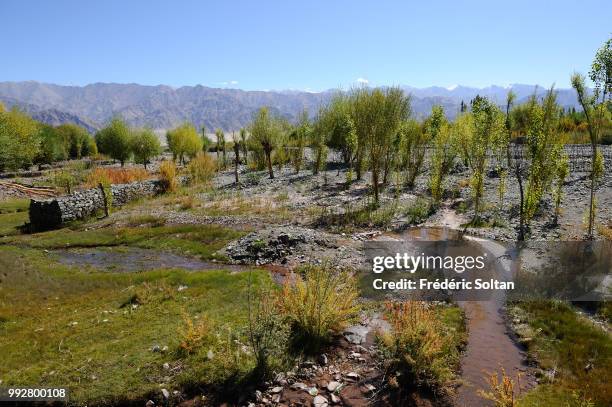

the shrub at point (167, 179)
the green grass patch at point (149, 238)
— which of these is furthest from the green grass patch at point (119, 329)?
the shrub at point (167, 179)

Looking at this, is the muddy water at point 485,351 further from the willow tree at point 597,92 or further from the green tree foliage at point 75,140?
the green tree foliage at point 75,140

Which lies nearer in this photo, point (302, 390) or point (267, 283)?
point (302, 390)

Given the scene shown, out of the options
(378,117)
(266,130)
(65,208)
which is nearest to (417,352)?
(378,117)

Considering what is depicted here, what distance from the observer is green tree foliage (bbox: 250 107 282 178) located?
42.1m

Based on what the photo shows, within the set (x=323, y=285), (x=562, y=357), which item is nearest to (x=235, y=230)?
(x=323, y=285)

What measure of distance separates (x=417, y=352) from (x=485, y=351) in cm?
261

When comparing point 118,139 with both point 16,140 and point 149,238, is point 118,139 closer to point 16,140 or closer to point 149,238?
point 16,140

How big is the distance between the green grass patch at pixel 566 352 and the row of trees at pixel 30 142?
5162cm

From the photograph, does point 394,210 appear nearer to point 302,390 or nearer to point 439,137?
point 439,137

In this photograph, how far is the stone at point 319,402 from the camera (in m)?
7.94

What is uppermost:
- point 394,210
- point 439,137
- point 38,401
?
point 439,137

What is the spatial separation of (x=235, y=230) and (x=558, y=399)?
58.9ft

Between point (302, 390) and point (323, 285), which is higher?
point (323, 285)

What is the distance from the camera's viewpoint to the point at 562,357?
9.41m
